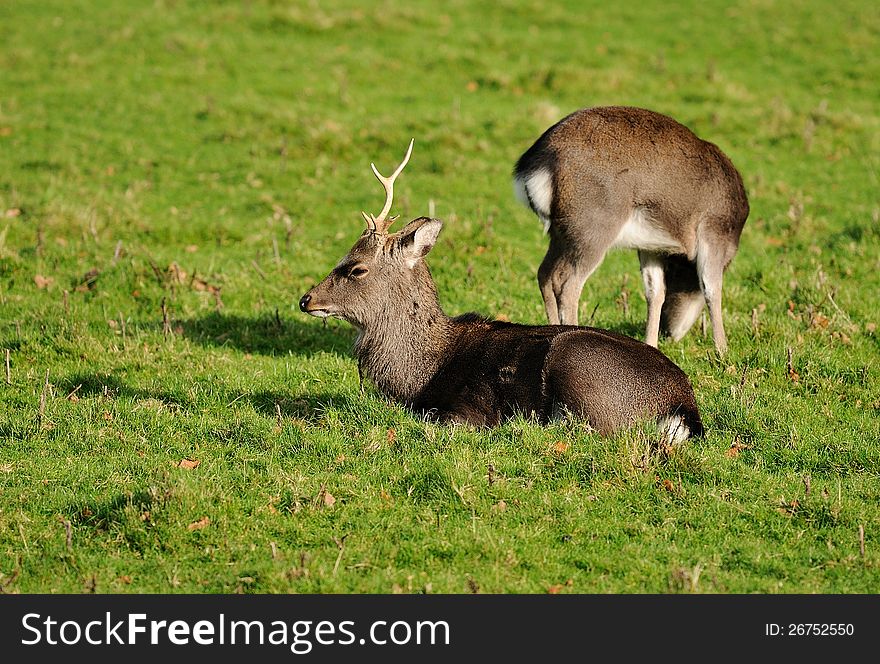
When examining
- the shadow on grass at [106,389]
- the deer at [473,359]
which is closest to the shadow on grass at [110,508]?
the shadow on grass at [106,389]

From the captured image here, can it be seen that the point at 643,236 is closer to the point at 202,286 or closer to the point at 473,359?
the point at 473,359

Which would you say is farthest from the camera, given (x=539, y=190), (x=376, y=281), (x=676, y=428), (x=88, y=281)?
(x=88, y=281)

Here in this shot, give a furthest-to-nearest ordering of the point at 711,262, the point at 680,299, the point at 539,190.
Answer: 1. the point at 680,299
2. the point at 711,262
3. the point at 539,190

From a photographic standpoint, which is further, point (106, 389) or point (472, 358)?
point (106, 389)

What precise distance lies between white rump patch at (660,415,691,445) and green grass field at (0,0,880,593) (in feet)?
0.63

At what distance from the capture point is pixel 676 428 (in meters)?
6.74

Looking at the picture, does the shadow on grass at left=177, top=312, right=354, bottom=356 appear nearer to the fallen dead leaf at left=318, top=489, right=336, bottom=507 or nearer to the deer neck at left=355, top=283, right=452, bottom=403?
the deer neck at left=355, top=283, right=452, bottom=403

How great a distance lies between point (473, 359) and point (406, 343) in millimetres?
531

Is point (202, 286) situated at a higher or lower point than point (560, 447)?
lower

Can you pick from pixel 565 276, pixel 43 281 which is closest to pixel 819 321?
pixel 565 276

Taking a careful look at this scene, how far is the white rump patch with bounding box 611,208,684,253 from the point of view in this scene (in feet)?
29.3

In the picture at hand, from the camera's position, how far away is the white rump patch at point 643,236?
894 centimetres

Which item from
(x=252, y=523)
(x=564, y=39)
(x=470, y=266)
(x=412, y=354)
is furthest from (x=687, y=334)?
(x=564, y=39)
